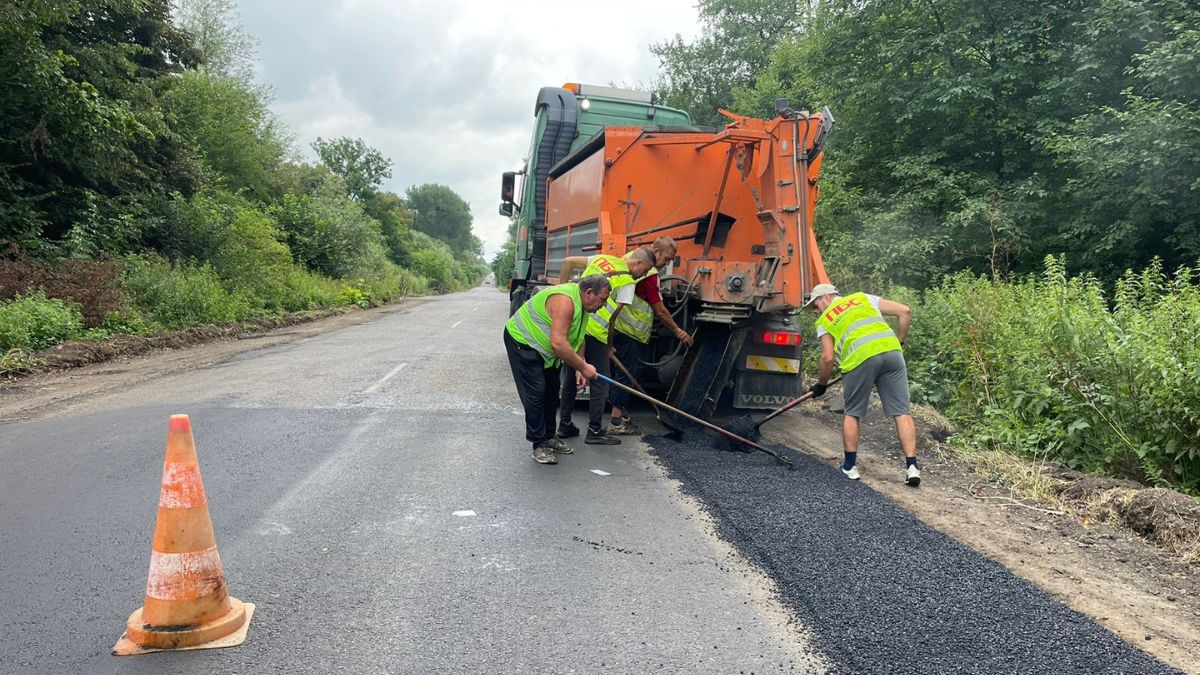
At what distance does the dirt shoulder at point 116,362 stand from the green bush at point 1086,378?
8614mm

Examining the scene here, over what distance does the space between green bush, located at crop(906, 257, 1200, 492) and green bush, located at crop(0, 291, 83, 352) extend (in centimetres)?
1154

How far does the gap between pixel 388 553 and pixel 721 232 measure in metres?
4.54

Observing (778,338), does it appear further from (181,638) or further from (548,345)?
(181,638)

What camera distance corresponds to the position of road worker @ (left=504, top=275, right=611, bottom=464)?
5.09 metres

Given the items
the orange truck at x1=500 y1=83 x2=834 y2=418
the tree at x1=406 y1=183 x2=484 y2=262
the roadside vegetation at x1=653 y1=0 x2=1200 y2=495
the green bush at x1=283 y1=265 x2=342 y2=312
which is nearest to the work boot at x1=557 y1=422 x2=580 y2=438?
the orange truck at x1=500 y1=83 x2=834 y2=418

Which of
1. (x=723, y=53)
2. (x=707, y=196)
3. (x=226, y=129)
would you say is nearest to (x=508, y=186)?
(x=707, y=196)

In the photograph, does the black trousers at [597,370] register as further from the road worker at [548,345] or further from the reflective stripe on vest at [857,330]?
the reflective stripe on vest at [857,330]

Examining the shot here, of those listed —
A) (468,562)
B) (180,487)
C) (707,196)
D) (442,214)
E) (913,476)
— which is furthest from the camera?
(442,214)

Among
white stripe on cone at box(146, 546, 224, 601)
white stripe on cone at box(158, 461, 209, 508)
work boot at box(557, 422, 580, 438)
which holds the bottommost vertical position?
work boot at box(557, 422, 580, 438)

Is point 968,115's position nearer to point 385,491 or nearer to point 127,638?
point 385,491

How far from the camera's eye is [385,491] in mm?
4590

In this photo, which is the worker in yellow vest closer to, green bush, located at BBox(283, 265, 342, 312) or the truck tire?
the truck tire

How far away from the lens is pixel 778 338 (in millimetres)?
6465

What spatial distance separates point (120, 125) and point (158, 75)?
623 centimetres
